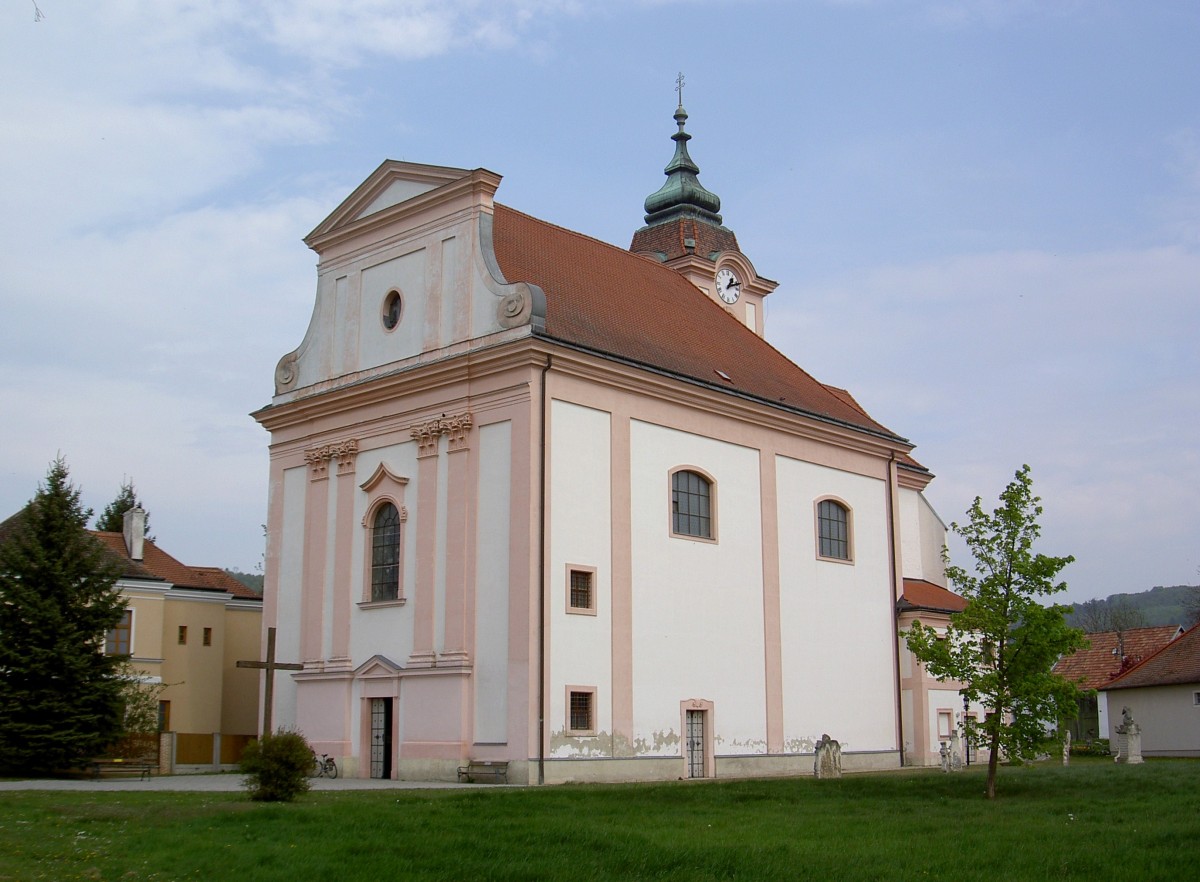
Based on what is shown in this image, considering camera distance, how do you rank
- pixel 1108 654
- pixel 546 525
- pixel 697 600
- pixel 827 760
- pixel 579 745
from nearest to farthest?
1. pixel 579 745
2. pixel 546 525
3. pixel 827 760
4. pixel 697 600
5. pixel 1108 654

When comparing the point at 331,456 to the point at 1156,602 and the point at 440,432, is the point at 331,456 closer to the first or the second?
the point at 440,432

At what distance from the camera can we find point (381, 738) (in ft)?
92.6

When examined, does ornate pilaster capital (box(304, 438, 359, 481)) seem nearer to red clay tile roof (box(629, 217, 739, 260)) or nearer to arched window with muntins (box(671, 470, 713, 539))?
arched window with muntins (box(671, 470, 713, 539))

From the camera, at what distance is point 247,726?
41.5 m

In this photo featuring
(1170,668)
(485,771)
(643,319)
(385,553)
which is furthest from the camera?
(1170,668)

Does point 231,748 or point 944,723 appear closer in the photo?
point 231,748

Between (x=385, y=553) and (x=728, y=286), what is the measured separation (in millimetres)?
16400

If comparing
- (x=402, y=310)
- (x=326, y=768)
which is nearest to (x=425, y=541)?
(x=326, y=768)

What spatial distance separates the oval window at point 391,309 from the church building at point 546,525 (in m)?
0.07

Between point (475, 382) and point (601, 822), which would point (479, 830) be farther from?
point (475, 382)

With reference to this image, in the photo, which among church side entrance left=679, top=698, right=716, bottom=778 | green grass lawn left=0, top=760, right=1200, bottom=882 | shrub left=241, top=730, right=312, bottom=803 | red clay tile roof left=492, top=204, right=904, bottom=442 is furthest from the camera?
red clay tile roof left=492, top=204, right=904, bottom=442

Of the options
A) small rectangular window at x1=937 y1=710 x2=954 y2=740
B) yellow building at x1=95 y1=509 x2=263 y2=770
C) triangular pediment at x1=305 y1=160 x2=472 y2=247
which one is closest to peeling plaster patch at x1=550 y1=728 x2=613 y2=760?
triangular pediment at x1=305 y1=160 x2=472 y2=247

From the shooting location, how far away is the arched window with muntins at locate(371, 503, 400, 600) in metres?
29.0

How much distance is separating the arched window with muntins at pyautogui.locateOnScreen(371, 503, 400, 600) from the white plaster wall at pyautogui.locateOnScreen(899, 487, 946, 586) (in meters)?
17.5
